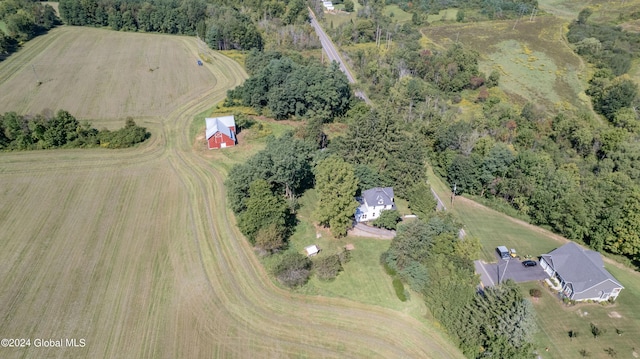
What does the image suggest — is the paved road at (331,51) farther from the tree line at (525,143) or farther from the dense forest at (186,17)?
the dense forest at (186,17)

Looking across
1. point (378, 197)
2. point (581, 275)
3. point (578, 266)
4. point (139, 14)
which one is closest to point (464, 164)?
point (378, 197)

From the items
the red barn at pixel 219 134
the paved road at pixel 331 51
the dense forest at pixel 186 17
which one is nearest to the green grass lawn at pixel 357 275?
the red barn at pixel 219 134

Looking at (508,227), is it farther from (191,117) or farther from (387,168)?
(191,117)

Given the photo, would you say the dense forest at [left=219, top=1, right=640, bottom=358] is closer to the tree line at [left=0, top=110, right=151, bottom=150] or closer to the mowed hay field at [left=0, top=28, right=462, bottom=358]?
the mowed hay field at [left=0, top=28, right=462, bottom=358]

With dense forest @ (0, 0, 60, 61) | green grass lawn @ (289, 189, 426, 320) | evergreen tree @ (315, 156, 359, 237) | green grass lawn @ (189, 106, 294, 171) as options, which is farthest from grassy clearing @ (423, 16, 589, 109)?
dense forest @ (0, 0, 60, 61)

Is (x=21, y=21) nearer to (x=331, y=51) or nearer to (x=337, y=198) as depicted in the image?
(x=331, y=51)
